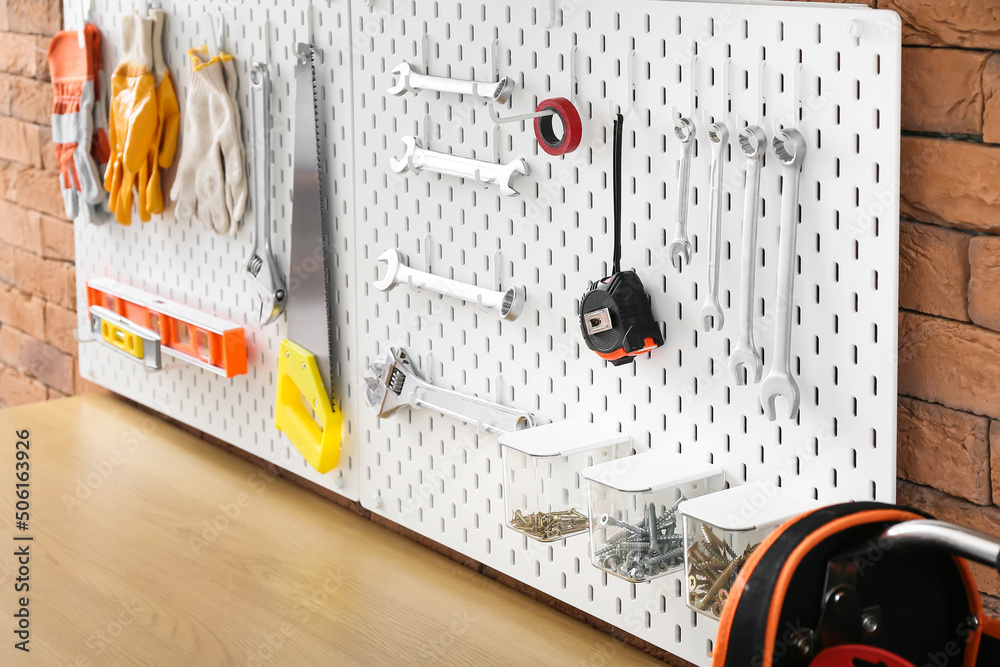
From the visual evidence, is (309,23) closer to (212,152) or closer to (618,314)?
(212,152)

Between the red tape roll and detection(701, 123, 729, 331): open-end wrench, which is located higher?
the red tape roll

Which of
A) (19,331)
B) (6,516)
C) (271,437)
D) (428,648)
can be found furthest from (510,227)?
(19,331)

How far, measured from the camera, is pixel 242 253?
5.57ft

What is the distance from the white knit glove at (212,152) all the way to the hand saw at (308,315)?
161mm

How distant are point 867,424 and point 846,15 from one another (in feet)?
1.19

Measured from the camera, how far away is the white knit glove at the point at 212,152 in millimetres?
1644

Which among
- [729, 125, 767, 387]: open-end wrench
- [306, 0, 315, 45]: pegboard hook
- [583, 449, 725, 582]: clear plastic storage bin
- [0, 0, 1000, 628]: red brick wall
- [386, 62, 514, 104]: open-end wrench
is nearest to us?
[0, 0, 1000, 628]: red brick wall

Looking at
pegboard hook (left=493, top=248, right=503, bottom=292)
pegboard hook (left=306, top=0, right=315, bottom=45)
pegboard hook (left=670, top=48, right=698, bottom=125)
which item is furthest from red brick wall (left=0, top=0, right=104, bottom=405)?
pegboard hook (left=670, top=48, right=698, bottom=125)

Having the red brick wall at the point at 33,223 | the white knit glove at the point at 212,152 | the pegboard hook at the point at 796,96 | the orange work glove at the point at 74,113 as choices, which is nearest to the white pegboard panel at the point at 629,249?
the pegboard hook at the point at 796,96

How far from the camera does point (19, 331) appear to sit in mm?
2443

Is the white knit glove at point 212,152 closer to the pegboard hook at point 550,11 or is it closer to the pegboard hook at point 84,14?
the pegboard hook at point 84,14

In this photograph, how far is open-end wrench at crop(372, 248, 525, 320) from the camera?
1.28 metres

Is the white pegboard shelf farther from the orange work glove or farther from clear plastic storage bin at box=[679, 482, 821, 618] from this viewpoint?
the orange work glove

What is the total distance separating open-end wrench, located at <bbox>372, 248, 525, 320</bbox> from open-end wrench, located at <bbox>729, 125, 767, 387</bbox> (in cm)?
31
